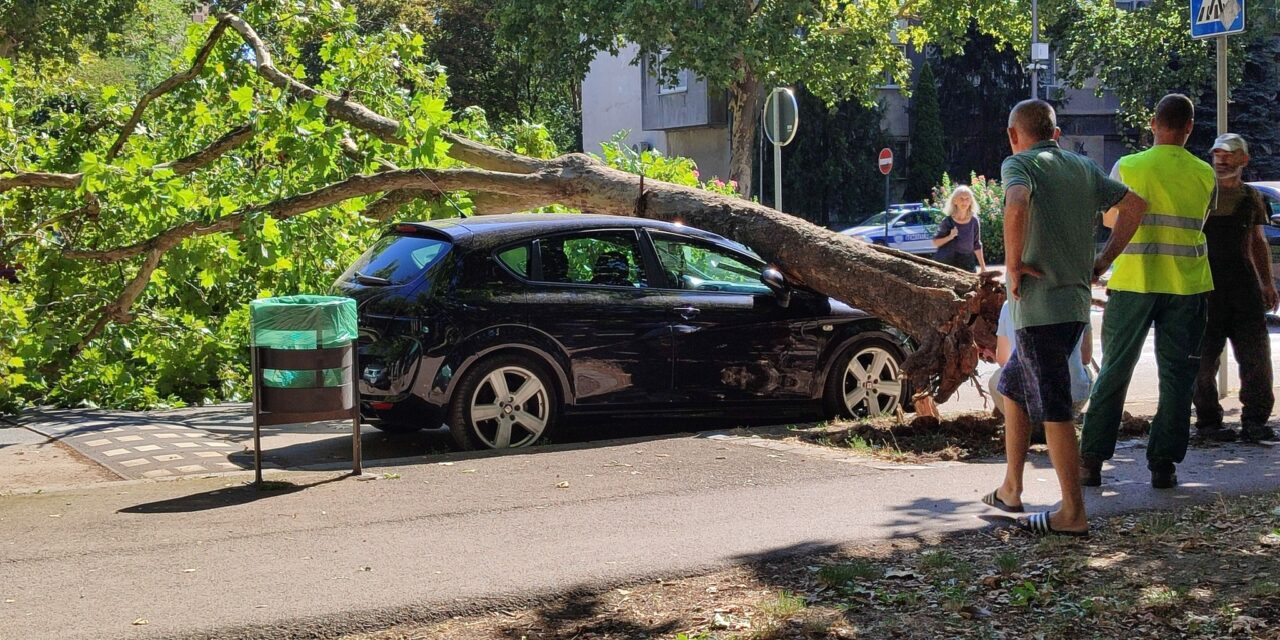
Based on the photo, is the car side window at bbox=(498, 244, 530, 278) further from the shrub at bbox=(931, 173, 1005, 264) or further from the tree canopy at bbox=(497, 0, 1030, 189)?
the shrub at bbox=(931, 173, 1005, 264)

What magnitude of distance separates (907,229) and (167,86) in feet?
91.0

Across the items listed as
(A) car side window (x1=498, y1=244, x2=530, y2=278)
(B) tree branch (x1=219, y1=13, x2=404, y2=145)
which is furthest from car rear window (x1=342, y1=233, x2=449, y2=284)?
(B) tree branch (x1=219, y1=13, x2=404, y2=145)

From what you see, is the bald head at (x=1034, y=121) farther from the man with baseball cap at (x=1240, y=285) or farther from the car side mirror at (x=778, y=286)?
the car side mirror at (x=778, y=286)

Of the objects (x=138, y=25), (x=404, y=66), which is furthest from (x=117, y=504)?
(x=138, y=25)

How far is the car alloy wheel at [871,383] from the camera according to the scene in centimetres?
997

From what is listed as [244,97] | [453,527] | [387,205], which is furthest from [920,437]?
[244,97]

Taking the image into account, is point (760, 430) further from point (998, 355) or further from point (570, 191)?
point (570, 191)

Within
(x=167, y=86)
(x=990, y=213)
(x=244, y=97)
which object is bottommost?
(x=244, y=97)

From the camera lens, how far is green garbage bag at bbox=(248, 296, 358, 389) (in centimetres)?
754

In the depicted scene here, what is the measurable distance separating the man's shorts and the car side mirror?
12.0ft

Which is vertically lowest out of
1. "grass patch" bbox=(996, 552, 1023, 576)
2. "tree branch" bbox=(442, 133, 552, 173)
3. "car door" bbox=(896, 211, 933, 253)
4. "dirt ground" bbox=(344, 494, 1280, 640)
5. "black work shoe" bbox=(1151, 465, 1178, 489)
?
"dirt ground" bbox=(344, 494, 1280, 640)

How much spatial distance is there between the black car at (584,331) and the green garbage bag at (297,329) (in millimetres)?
933

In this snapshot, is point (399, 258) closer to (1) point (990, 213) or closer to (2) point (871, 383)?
(2) point (871, 383)

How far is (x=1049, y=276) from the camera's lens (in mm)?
6004
